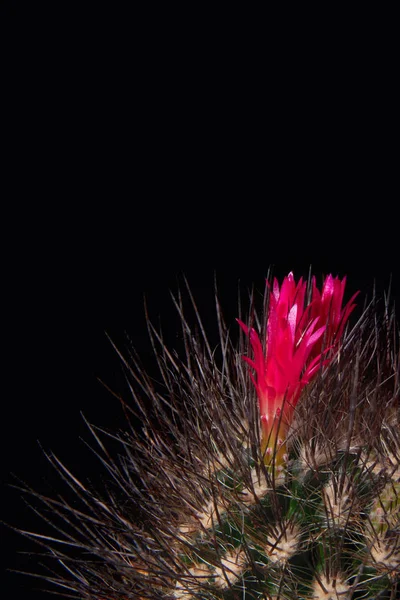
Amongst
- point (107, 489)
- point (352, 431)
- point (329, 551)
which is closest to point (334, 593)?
point (329, 551)

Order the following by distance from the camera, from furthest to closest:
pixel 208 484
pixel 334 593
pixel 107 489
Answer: pixel 107 489 < pixel 208 484 < pixel 334 593

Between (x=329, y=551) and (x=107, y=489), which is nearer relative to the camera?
(x=329, y=551)

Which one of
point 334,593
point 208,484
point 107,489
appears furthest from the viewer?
point 107,489

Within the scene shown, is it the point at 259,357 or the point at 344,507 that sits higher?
the point at 259,357

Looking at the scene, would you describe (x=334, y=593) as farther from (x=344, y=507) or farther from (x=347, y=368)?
(x=347, y=368)

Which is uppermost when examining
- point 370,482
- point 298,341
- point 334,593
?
point 298,341
